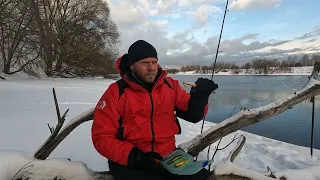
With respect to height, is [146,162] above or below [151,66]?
below

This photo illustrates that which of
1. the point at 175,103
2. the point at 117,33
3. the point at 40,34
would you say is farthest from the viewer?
the point at 117,33

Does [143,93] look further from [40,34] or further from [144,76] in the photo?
[40,34]

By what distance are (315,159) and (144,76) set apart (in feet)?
16.3

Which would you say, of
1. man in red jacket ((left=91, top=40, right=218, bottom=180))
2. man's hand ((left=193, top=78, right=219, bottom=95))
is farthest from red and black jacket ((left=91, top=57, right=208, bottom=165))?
man's hand ((left=193, top=78, right=219, bottom=95))

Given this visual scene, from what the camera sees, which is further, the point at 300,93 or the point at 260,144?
the point at 260,144

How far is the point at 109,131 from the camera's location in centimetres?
219

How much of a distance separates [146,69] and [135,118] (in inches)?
18.1

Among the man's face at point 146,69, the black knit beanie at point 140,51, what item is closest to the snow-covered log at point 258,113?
the man's face at point 146,69

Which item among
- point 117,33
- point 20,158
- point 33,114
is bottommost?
point 33,114

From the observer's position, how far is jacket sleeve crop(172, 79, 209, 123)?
2.48 meters

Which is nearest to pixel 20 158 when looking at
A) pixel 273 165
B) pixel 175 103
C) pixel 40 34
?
pixel 175 103

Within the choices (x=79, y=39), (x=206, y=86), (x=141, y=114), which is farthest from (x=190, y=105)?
(x=79, y=39)

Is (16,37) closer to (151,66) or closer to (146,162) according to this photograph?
(151,66)

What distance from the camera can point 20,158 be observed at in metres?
2.20
